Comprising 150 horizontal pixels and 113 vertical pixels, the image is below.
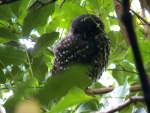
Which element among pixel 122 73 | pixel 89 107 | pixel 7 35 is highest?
pixel 7 35

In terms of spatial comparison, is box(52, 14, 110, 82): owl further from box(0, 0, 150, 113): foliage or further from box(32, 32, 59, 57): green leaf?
box(32, 32, 59, 57): green leaf

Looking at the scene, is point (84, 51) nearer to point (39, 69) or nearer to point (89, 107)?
point (39, 69)

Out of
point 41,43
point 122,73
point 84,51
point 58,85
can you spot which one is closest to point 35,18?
point 41,43

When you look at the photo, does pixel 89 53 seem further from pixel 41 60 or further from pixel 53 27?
pixel 41 60

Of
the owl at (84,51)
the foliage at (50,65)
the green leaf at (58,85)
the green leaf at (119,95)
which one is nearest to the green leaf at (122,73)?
the foliage at (50,65)

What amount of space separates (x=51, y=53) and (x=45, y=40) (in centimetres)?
72

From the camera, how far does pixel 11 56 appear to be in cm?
106

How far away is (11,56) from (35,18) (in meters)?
0.14

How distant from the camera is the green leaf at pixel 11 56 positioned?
Result: 3.44 ft

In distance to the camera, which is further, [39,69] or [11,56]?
[39,69]

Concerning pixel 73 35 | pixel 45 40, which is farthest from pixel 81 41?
pixel 45 40

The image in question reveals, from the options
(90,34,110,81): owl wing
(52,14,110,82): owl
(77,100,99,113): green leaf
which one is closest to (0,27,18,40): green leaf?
(77,100,99,113): green leaf

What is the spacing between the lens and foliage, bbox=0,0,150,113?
0.28m

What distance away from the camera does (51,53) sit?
1847mm
